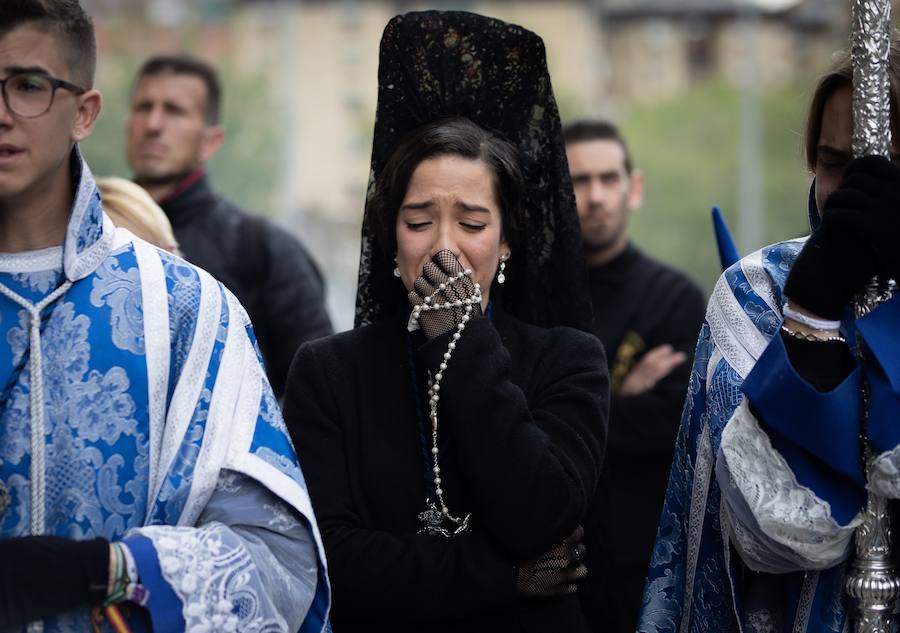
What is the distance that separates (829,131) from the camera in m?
2.84

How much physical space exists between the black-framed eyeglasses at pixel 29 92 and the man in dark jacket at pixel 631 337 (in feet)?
8.09

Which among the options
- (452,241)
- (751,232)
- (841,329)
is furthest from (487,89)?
(751,232)

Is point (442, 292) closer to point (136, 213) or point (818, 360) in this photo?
point (818, 360)

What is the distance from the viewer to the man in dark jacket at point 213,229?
5133 mm

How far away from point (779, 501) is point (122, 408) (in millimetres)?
1157

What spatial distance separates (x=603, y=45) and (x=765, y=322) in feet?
179

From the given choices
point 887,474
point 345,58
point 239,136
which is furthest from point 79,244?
point 345,58

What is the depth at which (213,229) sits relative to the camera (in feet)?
17.2

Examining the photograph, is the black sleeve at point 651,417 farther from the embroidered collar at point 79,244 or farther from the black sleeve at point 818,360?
the embroidered collar at point 79,244

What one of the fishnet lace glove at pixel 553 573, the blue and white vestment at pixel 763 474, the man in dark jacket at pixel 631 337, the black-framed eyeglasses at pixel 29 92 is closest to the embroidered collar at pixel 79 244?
the black-framed eyeglasses at pixel 29 92

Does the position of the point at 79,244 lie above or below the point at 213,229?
above

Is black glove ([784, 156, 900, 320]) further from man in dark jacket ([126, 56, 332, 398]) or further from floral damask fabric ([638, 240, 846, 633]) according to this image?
man in dark jacket ([126, 56, 332, 398])

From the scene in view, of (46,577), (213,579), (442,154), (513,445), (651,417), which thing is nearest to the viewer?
(46,577)

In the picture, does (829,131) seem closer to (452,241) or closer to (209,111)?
(452,241)
